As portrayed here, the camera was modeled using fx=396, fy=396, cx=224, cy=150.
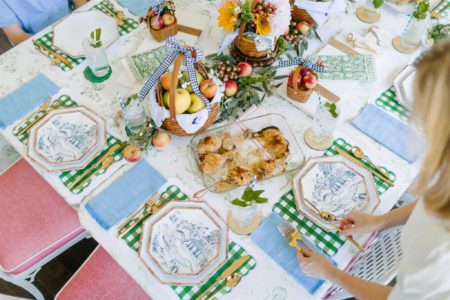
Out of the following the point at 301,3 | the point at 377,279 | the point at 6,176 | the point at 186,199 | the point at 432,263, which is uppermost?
the point at 301,3

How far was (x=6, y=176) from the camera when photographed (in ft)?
5.32

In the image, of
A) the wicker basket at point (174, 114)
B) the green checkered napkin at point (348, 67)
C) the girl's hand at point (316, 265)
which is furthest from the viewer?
the green checkered napkin at point (348, 67)

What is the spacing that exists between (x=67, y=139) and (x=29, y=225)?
0.39 m

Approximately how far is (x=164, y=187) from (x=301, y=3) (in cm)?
94

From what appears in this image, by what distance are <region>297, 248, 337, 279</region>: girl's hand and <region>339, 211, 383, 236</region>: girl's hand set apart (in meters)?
0.12

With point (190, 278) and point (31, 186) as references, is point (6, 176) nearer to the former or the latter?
point (31, 186)

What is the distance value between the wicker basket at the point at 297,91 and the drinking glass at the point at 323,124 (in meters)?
0.09

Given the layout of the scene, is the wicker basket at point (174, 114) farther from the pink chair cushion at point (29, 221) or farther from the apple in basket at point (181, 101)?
the pink chair cushion at point (29, 221)

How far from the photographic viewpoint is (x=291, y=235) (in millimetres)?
1218

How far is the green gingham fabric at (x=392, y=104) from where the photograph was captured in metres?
1.52

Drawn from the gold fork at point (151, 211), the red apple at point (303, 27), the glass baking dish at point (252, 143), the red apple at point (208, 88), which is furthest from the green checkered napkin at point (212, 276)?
the red apple at point (303, 27)

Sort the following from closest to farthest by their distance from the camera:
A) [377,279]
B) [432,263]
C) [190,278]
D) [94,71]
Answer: [432,263] → [190,278] → [377,279] → [94,71]

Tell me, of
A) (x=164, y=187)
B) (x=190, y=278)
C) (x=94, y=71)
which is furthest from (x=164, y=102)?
(x=190, y=278)

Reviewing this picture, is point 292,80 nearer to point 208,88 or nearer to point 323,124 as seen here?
point 323,124
